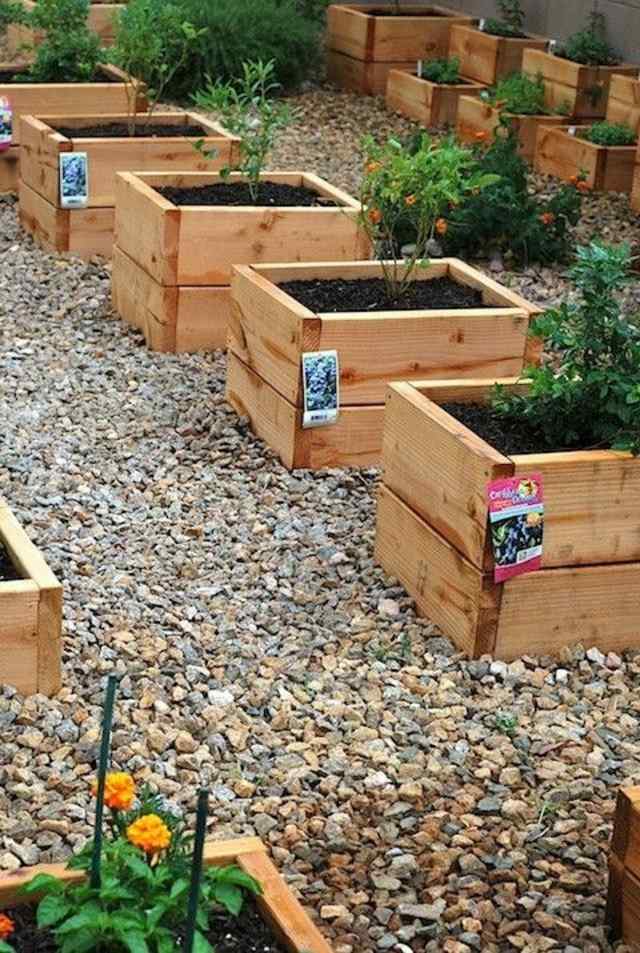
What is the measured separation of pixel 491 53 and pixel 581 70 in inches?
38.5

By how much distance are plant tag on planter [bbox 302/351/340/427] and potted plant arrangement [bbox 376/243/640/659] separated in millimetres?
625

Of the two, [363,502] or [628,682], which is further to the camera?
[363,502]

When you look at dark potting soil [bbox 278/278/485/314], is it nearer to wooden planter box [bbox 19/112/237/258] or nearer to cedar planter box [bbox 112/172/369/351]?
cedar planter box [bbox 112/172/369/351]

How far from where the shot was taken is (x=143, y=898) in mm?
2584

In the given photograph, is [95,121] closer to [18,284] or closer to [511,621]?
[18,284]

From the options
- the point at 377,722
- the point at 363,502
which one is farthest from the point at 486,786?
the point at 363,502

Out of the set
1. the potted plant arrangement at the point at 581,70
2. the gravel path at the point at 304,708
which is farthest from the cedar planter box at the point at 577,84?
the gravel path at the point at 304,708

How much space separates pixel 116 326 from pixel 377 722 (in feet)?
9.66

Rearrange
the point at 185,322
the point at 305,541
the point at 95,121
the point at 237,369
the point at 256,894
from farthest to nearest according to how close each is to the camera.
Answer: the point at 95,121, the point at 185,322, the point at 237,369, the point at 305,541, the point at 256,894

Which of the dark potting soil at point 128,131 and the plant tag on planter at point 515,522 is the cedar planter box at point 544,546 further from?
the dark potting soil at point 128,131

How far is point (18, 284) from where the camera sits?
6914 mm

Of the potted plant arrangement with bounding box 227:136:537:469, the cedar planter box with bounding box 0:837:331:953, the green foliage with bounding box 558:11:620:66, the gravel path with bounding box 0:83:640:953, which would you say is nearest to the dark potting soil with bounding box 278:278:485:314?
the potted plant arrangement with bounding box 227:136:537:469

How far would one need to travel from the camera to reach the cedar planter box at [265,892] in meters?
2.67

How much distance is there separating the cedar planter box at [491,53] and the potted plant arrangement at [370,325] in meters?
4.66
